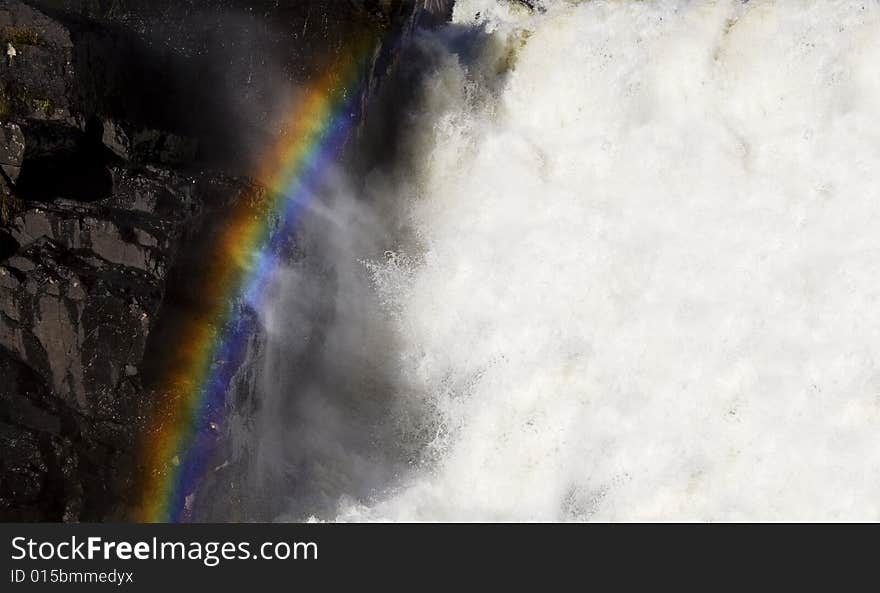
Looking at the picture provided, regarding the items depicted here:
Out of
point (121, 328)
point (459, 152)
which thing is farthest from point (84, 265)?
point (459, 152)

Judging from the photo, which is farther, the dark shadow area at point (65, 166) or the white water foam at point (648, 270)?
the white water foam at point (648, 270)

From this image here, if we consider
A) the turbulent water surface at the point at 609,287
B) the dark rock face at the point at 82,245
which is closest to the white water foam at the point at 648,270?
the turbulent water surface at the point at 609,287

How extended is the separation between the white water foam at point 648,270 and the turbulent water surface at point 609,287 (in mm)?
27

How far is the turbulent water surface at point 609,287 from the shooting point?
28.8 feet

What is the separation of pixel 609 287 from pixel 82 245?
19.9ft

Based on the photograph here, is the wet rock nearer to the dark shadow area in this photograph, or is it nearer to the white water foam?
the dark shadow area

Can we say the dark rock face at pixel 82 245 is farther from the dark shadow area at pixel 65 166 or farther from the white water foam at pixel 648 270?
the white water foam at pixel 648 270

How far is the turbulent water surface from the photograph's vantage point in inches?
346

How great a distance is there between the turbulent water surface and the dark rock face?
1.82 meters

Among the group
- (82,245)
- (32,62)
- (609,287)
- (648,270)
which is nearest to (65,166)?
(82,245)

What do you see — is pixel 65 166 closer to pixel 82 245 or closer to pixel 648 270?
pixel 82 245

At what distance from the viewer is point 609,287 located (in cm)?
1013

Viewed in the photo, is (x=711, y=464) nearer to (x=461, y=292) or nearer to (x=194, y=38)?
(x=461, y=292)

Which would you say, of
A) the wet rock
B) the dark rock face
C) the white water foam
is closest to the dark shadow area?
Answer: the dark rock face
